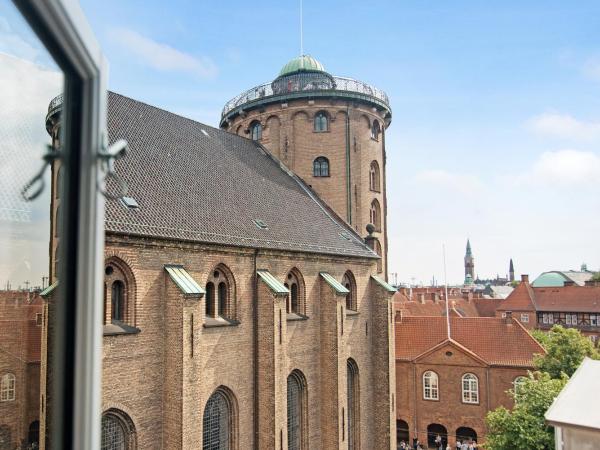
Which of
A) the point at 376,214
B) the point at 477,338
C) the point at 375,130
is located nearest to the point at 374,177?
the point at 376,214

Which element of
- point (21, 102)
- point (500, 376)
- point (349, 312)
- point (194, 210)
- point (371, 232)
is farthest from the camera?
point (500, 376)

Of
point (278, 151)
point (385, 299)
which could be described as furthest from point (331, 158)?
point (385, 299)

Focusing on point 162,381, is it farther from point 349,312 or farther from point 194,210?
point 349,312

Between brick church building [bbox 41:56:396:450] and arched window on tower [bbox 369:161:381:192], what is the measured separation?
0.09 meters

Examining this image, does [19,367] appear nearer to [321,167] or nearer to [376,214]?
[321,167]

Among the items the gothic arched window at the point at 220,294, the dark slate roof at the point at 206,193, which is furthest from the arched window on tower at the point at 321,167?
the gothic arched window at the point at 220,294

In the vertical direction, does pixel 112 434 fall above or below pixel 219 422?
above

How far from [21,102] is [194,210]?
13.7m

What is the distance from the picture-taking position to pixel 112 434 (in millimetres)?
11539

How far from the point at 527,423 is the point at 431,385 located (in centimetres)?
1155

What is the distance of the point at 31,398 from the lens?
1878 mm

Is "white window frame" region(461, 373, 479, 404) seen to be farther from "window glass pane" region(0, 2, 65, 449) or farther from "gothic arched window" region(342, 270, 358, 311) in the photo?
"window glass pane" region(0, 2, 65, 449)

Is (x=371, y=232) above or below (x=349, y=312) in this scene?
above

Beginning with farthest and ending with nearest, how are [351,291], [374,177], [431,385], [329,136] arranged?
[431,385] < [374,177] < [329,136] < [351,291]
